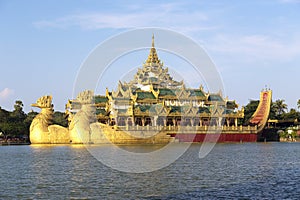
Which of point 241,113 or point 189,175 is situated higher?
point 241,113

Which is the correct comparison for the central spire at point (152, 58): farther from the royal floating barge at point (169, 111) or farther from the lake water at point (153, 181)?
the lake water at point (153, 181)

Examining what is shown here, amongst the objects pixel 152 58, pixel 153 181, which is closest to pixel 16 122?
pixel 152 58

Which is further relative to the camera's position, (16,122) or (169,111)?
(16,122)

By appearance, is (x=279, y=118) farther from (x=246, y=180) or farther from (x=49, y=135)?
(x=246, y=180)

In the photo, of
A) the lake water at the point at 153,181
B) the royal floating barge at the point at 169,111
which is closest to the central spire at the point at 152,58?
the royal floating barge at the point at 169,111

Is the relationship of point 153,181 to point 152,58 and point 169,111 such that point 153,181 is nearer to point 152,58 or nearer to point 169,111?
point 169,111

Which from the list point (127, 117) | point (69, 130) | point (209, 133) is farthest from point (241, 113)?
point (69, 130)

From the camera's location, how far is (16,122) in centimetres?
7931

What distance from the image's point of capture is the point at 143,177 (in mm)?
27781

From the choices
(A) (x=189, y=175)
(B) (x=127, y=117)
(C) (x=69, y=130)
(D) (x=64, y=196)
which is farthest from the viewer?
(B) (x=127, y=117)

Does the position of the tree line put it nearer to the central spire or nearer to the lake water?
the central spire

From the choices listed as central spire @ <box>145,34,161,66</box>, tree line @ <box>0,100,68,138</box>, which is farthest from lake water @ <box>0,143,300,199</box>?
central spire @ <box>145,34,161,66</box>

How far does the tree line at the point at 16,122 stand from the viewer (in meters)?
75.7

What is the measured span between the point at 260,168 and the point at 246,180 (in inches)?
272
